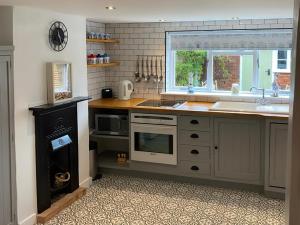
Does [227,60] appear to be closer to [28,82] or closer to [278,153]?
[278,153]

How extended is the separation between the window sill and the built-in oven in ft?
2.42

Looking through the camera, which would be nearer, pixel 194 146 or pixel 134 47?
pixel 194 146

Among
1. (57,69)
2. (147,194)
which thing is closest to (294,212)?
(57,69)

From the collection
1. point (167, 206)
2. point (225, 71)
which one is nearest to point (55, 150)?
point (167, 206)

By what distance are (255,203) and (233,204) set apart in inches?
9.4

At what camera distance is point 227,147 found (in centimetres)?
425

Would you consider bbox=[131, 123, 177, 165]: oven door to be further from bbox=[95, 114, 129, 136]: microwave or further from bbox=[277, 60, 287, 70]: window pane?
→ bbox=[277, 60, 287, 70]: window pane

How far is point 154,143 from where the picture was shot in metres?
4.57

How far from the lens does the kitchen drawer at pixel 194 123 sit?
430 centimetres

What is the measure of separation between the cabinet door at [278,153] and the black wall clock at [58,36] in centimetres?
234

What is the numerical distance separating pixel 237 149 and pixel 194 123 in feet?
1.87

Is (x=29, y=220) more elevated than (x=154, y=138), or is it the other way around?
(x=154, y=138)

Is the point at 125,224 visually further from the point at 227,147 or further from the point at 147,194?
the point at 227,147

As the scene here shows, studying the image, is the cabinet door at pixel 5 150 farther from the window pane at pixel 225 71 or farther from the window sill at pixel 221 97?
the window pane at pixel 225 71
